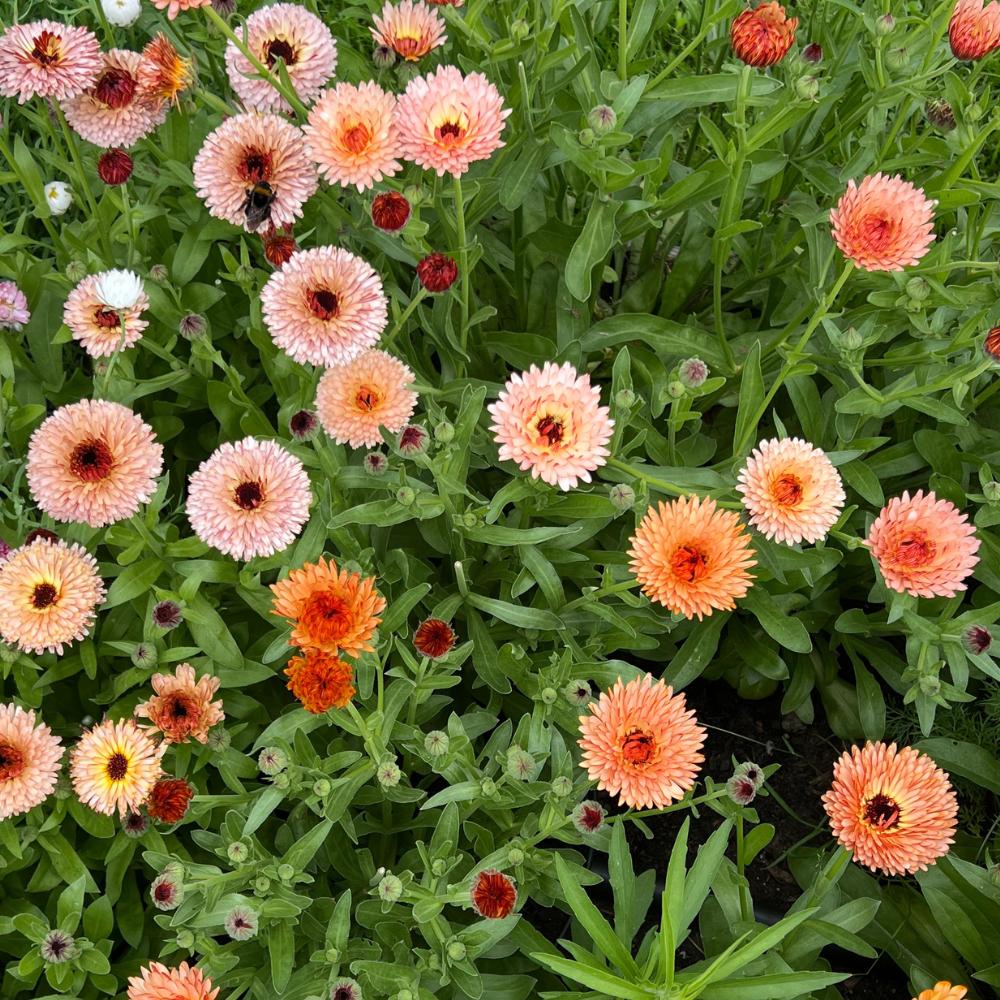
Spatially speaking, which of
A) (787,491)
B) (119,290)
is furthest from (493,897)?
(119,290)

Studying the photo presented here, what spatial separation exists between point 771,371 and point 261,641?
4.72 ft

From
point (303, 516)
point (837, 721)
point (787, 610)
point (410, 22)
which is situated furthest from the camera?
point (837, 721)

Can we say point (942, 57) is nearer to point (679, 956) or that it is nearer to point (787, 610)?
point (787, 610)

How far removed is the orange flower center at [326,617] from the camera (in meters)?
1.71

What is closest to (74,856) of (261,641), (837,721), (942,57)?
(261,641)

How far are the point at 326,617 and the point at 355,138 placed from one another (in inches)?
38.2

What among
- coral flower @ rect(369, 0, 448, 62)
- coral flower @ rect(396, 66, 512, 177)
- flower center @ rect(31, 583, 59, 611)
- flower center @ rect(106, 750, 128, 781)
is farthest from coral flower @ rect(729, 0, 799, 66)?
flower center @ rect(106, 750, 128, 781)

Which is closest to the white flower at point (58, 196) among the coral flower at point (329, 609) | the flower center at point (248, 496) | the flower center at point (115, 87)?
the flower center at point (115, 87)

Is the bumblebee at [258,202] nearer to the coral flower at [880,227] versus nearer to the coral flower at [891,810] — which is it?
the coral flower at [880,227]

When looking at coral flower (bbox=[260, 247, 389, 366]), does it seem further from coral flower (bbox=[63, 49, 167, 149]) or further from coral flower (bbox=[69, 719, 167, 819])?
coral flower (bbox=[69, 719, 167, 819])

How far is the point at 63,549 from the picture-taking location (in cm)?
206

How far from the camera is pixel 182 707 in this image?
1.98 metres

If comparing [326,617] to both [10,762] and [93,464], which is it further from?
[10,762]

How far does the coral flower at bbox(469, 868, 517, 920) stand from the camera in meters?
1.70
